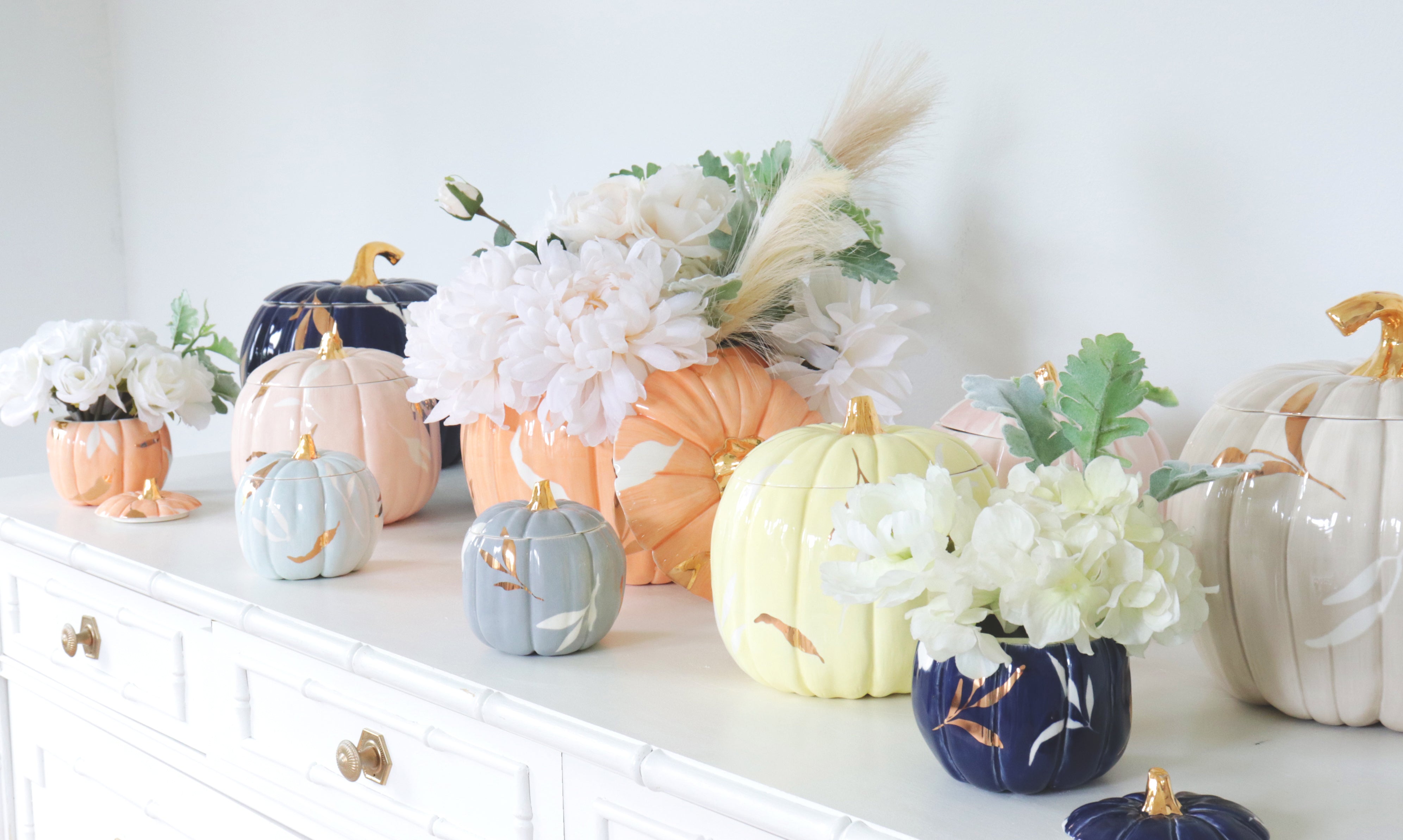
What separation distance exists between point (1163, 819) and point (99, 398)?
1031 millimetres

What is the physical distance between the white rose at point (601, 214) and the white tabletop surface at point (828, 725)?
0.88 ft

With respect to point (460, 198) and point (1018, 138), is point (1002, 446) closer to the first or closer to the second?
point (1018, 138)

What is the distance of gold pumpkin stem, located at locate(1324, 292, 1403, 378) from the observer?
22.2 inches

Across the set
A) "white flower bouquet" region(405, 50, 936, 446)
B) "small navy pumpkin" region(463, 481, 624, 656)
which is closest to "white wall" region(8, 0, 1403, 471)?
"white flower bouquet" region(405, 50, 936, 446)

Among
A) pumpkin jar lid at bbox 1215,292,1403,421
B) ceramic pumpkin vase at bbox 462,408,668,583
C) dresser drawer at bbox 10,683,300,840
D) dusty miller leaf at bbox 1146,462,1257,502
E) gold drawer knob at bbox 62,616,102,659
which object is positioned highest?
pumpkin jar lid at bbox 1215,292,1403,421

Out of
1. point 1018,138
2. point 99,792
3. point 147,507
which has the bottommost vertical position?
point 99,792

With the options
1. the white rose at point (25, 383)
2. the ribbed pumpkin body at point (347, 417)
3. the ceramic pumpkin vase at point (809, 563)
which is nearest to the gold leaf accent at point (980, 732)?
the ceramic pumpkin vase at point (809, 563)

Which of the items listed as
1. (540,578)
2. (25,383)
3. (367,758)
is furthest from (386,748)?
(25,383)

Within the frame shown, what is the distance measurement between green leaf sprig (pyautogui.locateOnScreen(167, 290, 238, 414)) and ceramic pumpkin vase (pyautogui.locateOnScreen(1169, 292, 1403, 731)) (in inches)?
37.9

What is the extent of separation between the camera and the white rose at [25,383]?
106cm

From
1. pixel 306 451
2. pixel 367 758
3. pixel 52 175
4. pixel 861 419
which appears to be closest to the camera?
pixel 861 419

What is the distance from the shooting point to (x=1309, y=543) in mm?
544

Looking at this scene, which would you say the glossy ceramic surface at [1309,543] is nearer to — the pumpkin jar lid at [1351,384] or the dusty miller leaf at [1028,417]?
the pumpkin jar lid at [1351,384]

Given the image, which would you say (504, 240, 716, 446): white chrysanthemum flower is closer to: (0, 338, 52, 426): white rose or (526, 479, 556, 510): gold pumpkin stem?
(526, 479, 556, 510): gold pumpkin stem
